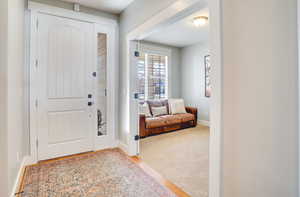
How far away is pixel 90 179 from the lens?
6.64ft

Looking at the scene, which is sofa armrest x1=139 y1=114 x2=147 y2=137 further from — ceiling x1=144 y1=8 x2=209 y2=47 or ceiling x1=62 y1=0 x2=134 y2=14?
ceiling x1=62 y1=0 x2=134 y2=14

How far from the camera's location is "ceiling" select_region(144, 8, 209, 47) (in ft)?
11.9

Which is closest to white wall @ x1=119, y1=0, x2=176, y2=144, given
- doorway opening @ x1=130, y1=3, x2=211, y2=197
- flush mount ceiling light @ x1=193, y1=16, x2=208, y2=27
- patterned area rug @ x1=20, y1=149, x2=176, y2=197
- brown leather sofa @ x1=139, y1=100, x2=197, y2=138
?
doorway opening @ x1=130, y1=3, x2=211, y2=197

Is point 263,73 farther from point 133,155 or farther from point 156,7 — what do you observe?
point 133,155

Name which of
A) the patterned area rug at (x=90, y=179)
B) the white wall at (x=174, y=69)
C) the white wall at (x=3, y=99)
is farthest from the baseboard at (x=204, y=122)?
the white wall at (x=3, y=99)

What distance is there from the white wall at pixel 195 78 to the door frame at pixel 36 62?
298cm

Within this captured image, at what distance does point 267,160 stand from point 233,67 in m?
0.65

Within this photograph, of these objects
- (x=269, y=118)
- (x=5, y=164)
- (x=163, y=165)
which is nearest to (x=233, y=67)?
(x=269, y=118)

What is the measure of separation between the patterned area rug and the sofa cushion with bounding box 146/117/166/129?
1287 mm

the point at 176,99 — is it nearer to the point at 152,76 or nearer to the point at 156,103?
the point at 156,103

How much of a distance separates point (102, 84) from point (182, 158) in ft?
6.50

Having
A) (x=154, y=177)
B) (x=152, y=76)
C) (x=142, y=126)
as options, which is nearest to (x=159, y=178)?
(x=154, y=177)

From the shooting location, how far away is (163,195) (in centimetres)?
172

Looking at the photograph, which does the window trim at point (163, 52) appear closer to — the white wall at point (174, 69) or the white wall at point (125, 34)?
the white wall at point (174, 69)
